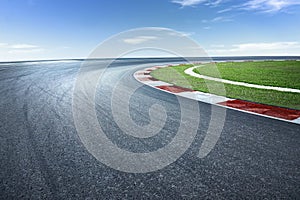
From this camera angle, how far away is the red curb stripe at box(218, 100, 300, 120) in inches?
198

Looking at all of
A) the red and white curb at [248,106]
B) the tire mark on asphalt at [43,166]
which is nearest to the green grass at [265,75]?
the red and white curb at [248,106]

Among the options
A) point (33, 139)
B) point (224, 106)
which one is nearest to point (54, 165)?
point (33, 139)

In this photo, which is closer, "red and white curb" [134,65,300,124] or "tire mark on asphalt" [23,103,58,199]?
"tire mark on asphalt" [23,103,58,199]

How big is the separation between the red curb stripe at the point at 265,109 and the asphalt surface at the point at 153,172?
17.9 inches

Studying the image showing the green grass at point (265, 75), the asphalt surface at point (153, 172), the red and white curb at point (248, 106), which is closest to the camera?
the asphalt surface at point (153, 172)

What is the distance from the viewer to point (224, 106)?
19.1 ft

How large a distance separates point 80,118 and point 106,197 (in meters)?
2.71

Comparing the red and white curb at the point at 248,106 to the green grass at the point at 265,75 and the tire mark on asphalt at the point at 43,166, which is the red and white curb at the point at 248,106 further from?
the tire mark on asphalt at the point at 43,166

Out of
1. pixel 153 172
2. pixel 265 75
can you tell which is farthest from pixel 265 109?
pixel 265 75

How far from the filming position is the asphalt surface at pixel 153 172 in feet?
7.86

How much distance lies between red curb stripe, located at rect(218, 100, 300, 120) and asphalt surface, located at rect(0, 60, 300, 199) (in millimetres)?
455

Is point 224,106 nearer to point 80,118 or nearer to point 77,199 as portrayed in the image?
point 80,118

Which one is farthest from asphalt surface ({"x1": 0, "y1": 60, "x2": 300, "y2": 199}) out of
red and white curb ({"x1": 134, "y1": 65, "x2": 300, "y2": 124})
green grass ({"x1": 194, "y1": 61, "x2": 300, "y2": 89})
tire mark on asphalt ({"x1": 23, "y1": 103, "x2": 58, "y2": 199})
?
green grass ({"x1": 194, "y1": 61, "x2": 300, "y2": 89})

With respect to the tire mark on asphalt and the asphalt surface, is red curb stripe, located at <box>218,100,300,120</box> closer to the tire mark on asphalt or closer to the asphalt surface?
the asphalt surface
